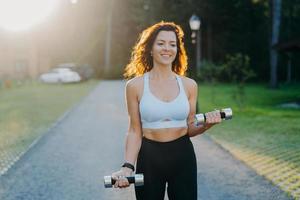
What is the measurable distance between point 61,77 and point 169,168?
1562 inches

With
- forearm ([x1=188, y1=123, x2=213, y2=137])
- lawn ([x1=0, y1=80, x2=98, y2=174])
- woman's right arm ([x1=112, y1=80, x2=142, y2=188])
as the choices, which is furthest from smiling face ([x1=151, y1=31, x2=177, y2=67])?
lawn ([x1=0, y1=80, x2=98, y2=174])

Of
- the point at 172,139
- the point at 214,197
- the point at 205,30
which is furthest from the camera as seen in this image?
the point at 205,30

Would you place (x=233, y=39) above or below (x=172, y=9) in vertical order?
below

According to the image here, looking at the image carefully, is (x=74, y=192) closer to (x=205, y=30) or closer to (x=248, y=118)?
(x=248, y=118)

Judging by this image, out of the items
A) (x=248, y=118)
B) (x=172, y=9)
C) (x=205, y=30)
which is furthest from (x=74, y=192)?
(x=205, y=30)

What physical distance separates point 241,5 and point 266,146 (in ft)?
126

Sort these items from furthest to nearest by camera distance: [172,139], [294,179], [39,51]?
[39,51]
[294,179]
[172,139]

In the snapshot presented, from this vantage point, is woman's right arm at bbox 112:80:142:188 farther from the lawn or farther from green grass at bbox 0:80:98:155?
green grass at bbox 0:80:98:155

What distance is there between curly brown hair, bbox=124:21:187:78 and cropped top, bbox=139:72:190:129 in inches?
12.8

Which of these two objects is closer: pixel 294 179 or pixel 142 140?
pixel 142 140

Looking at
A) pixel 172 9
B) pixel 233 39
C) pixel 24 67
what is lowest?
pixel 24 67

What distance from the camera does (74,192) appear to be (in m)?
6.80

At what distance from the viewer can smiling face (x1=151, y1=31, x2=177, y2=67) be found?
355 cm

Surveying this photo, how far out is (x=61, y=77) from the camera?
139 ft
